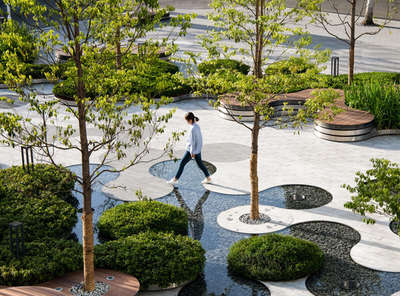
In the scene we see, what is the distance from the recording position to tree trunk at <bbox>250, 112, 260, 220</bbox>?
38.8 feet

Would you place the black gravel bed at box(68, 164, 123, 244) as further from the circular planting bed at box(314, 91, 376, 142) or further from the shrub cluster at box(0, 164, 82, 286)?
the circular planting bed at box(314, 91, 376, 142)

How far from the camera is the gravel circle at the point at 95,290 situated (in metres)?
9.12

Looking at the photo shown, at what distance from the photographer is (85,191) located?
29.0 ft

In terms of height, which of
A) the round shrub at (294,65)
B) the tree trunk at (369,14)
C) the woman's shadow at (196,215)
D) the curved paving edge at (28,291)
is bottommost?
the woman's shadow at (196,215)

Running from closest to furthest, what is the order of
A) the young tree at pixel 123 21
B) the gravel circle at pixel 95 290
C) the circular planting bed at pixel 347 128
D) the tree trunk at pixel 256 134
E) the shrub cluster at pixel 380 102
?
the young tree at pixel 123 21 → the gravel circle at pixel 95 290 → the tree trunk at pixel 256 134 → the circular planting bed at pixel 347 128 → the shrub cluster at pixel 380 102

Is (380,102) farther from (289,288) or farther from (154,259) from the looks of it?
(154,259)

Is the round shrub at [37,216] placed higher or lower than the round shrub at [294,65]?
lower

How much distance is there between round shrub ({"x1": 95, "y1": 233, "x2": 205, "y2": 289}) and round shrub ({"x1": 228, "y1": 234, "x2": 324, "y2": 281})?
647 millimetres

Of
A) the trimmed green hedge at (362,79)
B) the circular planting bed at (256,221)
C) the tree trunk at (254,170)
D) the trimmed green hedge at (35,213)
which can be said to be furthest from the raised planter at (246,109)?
the trimmed green hedge at (35,213)

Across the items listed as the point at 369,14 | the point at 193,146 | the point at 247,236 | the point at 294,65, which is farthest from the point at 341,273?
the point at 369,14

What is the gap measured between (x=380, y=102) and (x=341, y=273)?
8313 mm

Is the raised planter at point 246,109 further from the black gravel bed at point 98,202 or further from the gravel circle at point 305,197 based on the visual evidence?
the black gravel bed at point 98,202

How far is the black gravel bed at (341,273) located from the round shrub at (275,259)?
0.86ft

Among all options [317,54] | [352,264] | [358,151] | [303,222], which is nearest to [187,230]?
[303,222]
